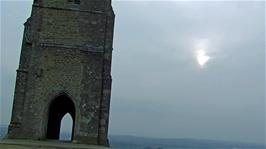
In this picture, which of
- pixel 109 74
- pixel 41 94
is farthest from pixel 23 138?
pixel 109 74

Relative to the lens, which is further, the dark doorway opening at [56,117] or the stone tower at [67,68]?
the dark doorway opening at [56,117]

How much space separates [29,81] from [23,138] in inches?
126

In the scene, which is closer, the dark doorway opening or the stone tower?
the stone tower

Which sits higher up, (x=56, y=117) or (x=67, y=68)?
(x=67, y=68)

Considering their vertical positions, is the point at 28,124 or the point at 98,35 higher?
the point at 98,35

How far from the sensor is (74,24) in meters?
22.8

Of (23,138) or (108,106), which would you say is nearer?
(23,138)

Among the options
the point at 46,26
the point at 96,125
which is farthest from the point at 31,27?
the point at 96,125

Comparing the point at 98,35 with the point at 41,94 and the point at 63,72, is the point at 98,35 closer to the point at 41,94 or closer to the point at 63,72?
the point at 63,72

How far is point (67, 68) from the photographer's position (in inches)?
870

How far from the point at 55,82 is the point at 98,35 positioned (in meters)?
3.78

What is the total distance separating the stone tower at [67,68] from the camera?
21.4 meters

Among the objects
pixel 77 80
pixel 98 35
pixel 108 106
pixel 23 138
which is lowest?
pixel 23 138

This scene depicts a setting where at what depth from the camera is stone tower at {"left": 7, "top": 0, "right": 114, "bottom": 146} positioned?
844 inches
